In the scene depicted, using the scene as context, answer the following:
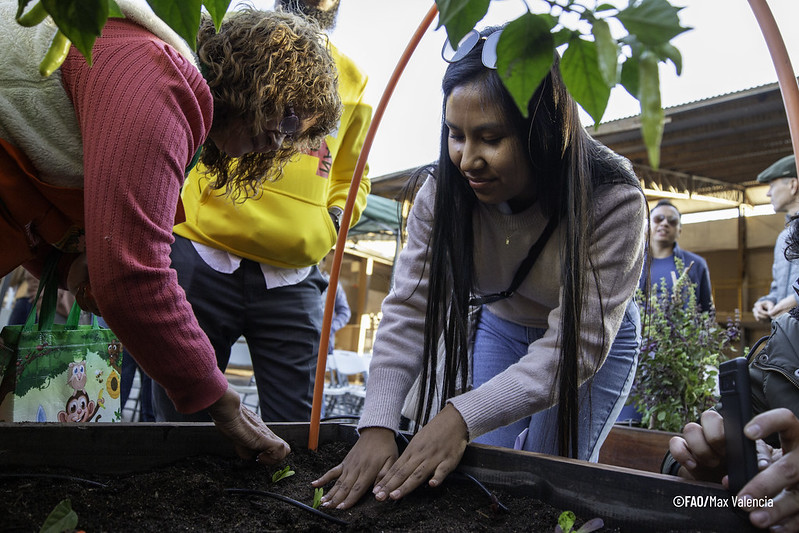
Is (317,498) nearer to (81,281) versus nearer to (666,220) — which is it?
(81,281)

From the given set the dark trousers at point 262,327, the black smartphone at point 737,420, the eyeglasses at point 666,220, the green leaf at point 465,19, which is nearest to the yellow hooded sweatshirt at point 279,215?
the dark trousers at point 262,327

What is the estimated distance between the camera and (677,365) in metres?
2.49

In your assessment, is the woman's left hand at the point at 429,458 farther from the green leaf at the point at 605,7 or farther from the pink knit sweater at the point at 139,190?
the green leaf at the point at 605,7

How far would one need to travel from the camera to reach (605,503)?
2.66 ft

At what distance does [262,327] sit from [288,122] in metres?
0.59

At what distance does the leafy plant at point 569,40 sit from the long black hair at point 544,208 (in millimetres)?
655

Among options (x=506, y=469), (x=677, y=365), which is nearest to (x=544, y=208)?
(x=506, y=469)

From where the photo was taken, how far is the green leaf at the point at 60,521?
0.65m

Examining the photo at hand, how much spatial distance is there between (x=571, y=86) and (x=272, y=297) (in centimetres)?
126

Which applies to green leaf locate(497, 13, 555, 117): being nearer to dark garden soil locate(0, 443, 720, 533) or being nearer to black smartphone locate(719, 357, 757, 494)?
black smartphone locate(719, 357, 757, 494)

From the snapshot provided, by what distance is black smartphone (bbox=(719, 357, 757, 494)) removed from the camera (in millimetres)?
689

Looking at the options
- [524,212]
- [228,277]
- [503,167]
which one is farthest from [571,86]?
[228,277]

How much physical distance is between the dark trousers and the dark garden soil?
21.7 inches

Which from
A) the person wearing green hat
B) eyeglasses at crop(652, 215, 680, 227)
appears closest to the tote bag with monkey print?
the person wearing green hat
